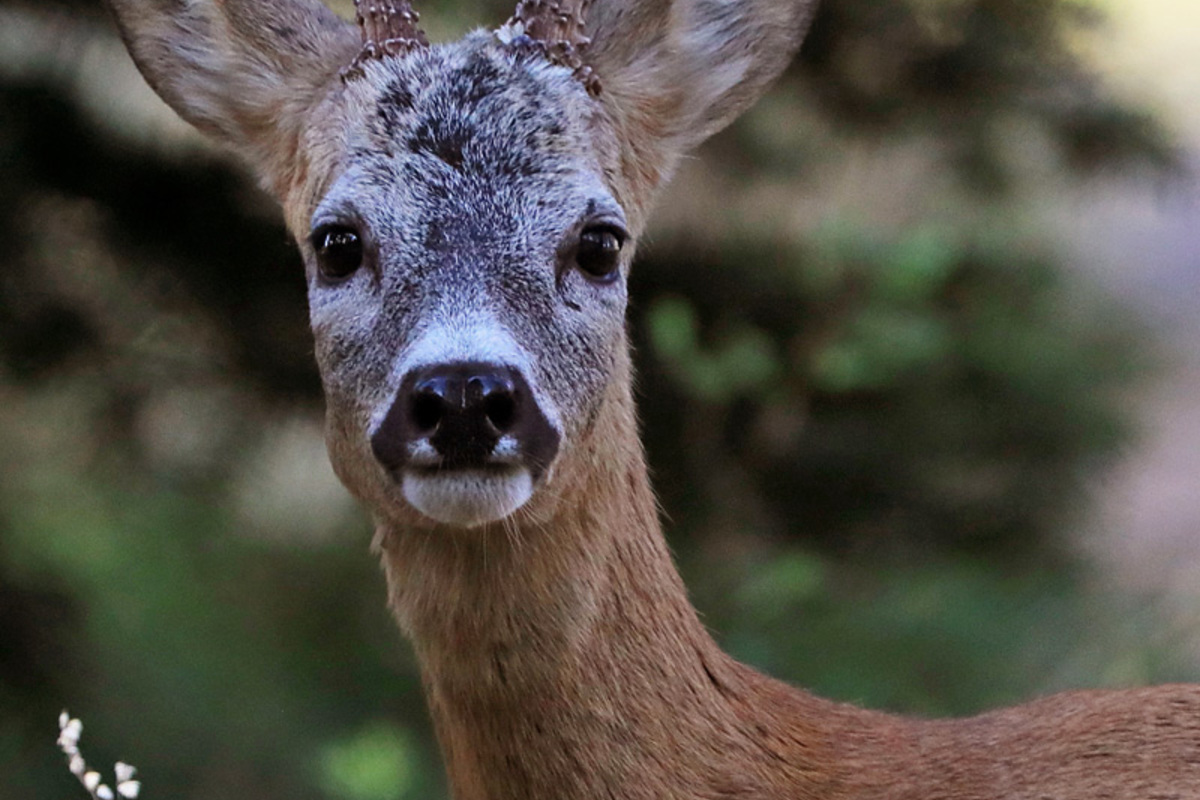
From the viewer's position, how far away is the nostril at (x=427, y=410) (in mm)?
3070

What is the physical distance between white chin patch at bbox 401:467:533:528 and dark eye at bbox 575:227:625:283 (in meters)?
0.62

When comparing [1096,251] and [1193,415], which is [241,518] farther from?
[1193,415]

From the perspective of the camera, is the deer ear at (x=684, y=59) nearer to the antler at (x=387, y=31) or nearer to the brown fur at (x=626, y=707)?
the antler at (x=387, y=31)

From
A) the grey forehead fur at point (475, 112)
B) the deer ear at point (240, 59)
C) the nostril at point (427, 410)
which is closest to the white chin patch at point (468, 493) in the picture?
the nostril at point (427, 410)

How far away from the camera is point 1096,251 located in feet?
36.4

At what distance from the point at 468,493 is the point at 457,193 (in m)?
0.72

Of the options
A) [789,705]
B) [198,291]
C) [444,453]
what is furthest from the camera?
[198,291]

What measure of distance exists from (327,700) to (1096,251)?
6613 millimetres

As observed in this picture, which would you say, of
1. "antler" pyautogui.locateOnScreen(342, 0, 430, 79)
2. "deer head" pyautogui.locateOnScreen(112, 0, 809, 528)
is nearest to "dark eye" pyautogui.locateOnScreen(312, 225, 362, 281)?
"deer head" pyautogui.locateOnScreen(112, 0, 809, 528)

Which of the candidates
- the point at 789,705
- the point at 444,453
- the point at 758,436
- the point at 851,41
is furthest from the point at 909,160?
the point at 444,453

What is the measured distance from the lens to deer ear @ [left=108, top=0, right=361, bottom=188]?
13.5ft

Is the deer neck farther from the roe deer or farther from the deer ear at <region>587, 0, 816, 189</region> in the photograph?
the deer ear at <region>587, 0, 816, 189</region>

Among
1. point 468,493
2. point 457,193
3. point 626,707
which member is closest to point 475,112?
point 457,193

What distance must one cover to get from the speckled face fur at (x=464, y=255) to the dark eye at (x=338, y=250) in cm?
1
